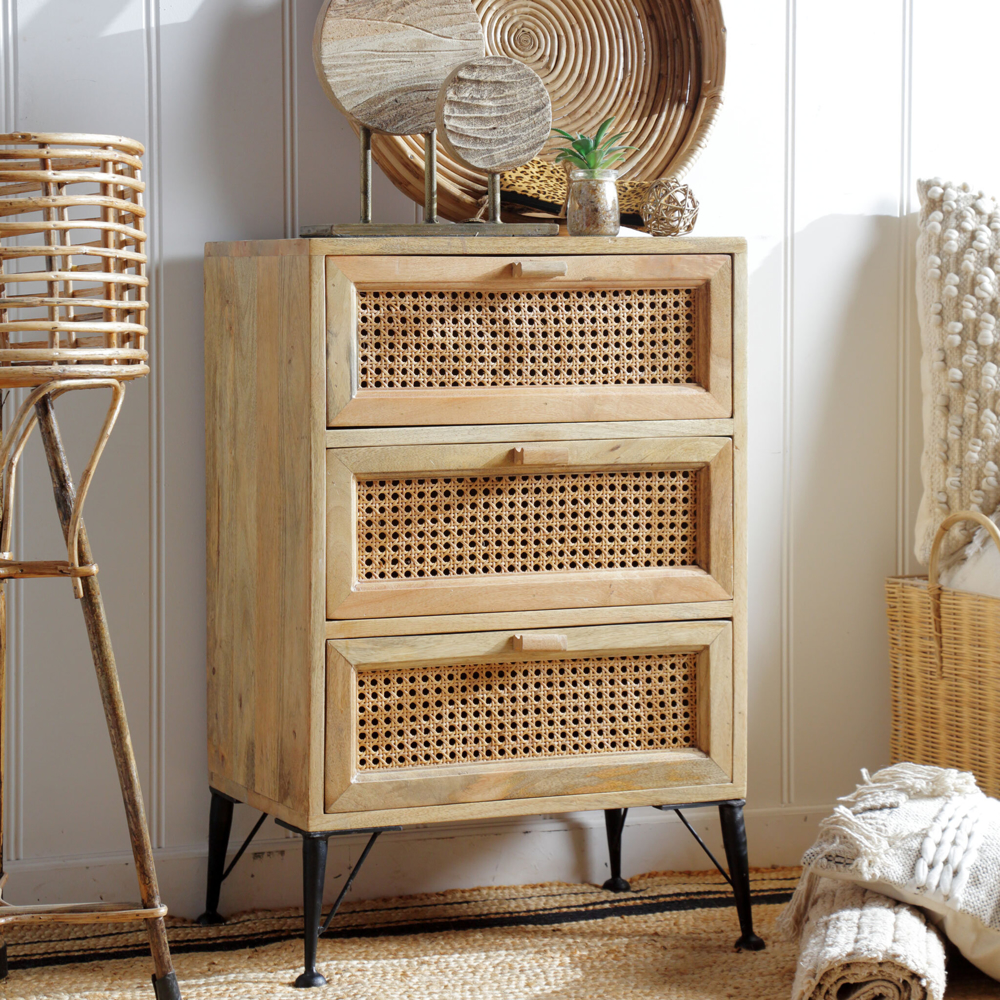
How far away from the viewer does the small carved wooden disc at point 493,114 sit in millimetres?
1415

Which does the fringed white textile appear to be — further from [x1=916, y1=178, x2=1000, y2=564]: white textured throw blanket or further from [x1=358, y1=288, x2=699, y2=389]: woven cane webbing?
[x1=358, y1=288, x2=699, y2=389]: woven cane webbing

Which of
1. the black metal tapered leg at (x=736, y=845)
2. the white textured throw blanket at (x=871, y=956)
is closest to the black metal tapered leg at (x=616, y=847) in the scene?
the black metal tapered leg at (x=736, y=845)

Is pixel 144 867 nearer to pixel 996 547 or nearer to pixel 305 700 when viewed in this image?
pixel 305 700

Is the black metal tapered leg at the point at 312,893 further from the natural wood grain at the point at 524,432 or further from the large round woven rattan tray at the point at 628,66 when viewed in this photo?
the large round woven rattan tray at the point at 628,66

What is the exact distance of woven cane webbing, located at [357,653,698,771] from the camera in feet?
4.61

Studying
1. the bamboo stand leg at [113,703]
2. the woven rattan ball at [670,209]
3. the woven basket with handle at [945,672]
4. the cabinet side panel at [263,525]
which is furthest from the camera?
the woven basket with handle at [945,672]

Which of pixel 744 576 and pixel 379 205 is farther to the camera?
pixel 379 205

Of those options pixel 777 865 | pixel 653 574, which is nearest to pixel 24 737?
pixel 653 574

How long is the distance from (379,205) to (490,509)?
1.84 ft

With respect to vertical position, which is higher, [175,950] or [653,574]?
[653,574]

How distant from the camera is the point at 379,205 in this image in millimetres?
1704

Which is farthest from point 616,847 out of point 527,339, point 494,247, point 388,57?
point 388,57

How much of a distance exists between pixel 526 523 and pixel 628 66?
805mm

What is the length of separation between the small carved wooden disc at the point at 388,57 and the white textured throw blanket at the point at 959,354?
0.82 m
